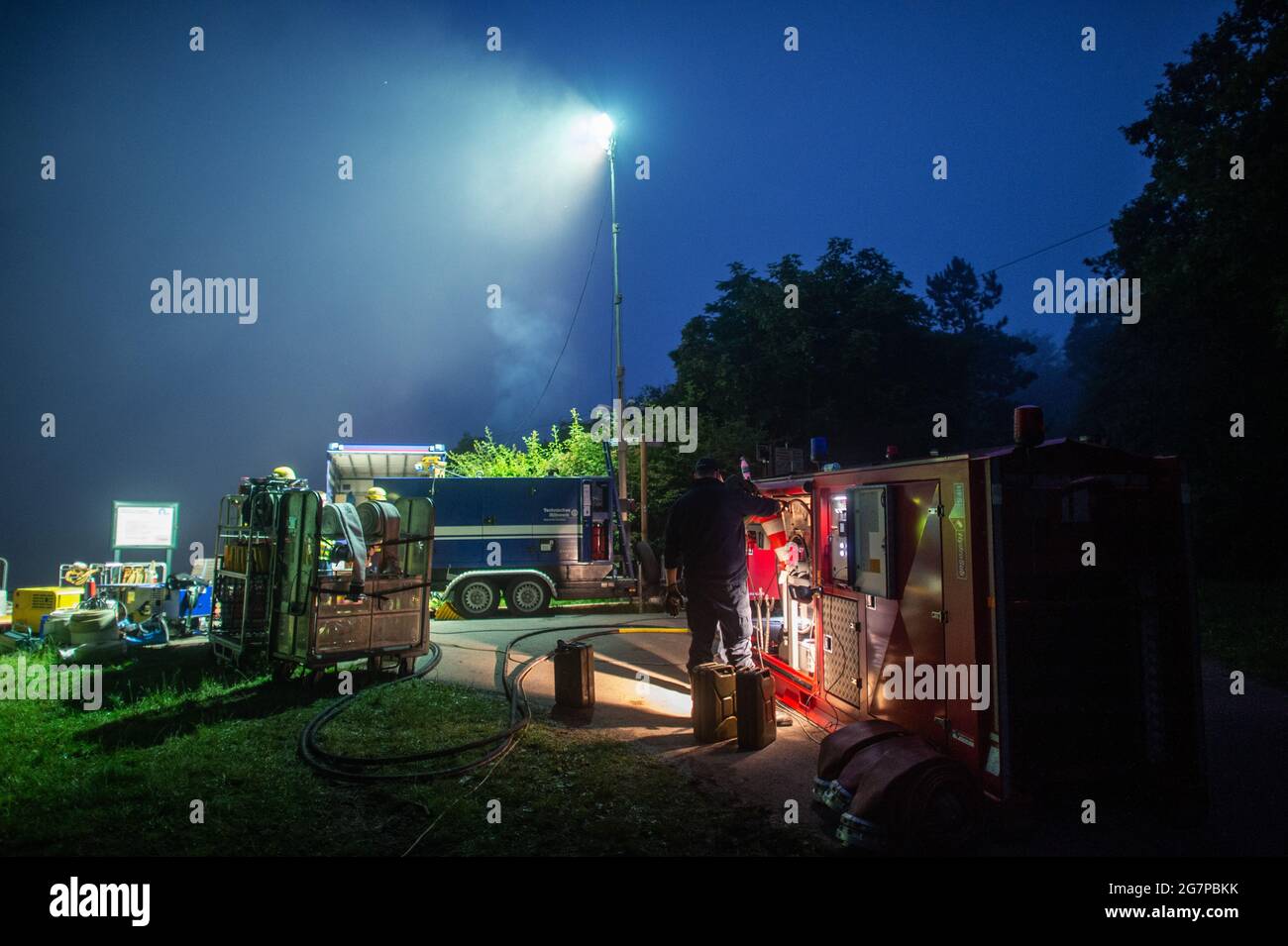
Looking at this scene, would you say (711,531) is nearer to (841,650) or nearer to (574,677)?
(841,650)

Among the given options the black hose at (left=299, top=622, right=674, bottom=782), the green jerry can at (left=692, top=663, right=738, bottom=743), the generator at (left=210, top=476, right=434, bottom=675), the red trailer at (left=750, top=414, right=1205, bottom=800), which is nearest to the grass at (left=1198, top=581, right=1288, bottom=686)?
the red trailer at (left=750, top=414, right=1205, bottom=800)

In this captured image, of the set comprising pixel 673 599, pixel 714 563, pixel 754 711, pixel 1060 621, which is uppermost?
pixel 714 563

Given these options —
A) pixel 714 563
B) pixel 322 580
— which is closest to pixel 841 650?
pixel 714 563

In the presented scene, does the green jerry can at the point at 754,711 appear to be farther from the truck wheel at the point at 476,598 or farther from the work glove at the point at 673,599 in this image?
the truck wheel at the point at 476,598

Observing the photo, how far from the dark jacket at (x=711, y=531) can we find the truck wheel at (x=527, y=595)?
8.32 m

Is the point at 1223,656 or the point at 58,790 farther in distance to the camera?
the point at 1223,656

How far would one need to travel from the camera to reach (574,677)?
734 cm

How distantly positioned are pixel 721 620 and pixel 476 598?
8966 millimetres

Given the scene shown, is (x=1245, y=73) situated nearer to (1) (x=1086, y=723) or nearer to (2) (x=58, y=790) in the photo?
(1) (x=1086, y=723)

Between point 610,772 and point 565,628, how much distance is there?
7.35 metres

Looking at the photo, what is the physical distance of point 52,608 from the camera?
36.3ft

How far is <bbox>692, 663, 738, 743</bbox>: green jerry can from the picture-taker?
20.7 ft

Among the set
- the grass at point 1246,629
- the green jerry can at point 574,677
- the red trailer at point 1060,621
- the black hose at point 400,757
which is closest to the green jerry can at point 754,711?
the red trailer at point 1060,621
